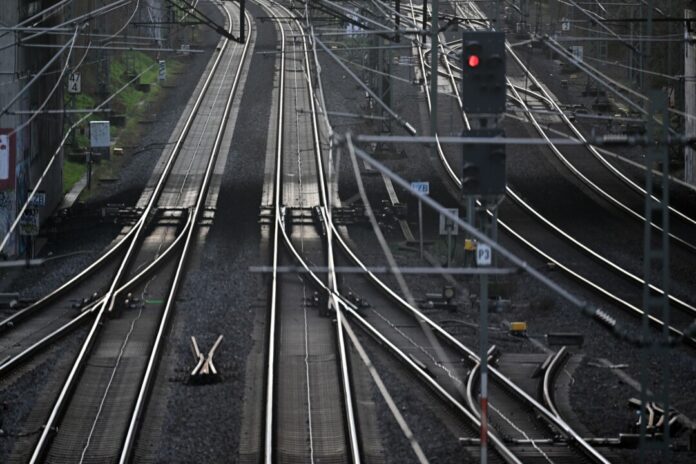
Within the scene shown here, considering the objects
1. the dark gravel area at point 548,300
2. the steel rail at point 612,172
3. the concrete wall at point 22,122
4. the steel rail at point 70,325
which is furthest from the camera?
the steel rail at point 612,172

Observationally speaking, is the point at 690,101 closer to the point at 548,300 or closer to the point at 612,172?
the point at 612,172

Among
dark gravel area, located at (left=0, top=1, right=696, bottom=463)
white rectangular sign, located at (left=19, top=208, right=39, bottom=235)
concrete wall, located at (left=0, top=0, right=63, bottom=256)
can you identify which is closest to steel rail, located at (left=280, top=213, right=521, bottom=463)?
dark gravel area, located at (left=0, top=1, right=696, bottom=463)

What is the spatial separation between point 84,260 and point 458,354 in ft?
27.2

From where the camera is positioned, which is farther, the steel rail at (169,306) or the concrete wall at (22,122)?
the concrete wall at (22,122)

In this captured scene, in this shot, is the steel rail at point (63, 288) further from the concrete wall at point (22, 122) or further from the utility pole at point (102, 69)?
the utility pole at point (102, 69)

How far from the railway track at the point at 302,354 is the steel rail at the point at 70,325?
1918 mm

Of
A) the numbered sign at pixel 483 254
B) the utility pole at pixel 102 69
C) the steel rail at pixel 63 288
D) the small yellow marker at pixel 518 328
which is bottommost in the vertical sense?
the small yellow marker at pixel 518 328

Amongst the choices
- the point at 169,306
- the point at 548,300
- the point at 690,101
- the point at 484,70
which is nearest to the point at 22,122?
the point at 169,306

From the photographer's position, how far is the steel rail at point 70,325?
1421 centimetres

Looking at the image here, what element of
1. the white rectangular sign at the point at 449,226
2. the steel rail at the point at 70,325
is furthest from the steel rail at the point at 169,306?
the white rectangular sign at the point at 449,226

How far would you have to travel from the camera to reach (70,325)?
52.4ft

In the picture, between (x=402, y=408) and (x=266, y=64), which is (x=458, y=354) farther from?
(x=266, y=64)

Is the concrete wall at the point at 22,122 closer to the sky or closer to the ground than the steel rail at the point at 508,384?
closer to the sky

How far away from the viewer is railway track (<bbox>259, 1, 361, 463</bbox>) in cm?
1136
